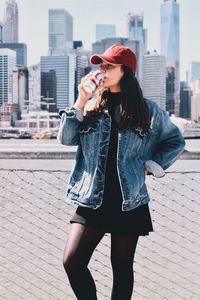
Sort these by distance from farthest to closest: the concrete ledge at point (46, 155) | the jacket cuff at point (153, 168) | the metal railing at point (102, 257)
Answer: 1. the metal railing at point (102, 257)
2. the concrete ledge at point (46, 155)
3. the jacket cuff at point (153, 168)

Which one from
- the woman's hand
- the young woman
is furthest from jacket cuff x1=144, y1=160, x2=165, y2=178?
the woman's hand

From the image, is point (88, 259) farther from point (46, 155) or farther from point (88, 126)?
point (46, 155)

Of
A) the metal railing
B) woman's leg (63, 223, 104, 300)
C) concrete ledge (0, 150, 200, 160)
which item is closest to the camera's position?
woman's leg (63, 223, 104, 300)

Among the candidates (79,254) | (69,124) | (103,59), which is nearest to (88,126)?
(69,124)

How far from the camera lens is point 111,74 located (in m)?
2.83

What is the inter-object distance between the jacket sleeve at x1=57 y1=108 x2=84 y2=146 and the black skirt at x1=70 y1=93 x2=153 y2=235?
18 cm

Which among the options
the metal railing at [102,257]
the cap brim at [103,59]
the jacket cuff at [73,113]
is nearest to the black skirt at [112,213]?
the jacket cuff at [73,113]

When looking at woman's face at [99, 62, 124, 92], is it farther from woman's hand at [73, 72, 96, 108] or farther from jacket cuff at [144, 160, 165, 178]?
jacket cuff at [144, 160, 165, 178]

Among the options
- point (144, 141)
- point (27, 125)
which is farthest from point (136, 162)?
point (27, 125)

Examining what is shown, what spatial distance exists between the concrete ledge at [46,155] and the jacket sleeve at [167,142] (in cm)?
55

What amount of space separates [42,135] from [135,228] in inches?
4171

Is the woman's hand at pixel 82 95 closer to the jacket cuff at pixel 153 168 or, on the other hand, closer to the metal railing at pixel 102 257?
the jacket cuff at pixel 153 168

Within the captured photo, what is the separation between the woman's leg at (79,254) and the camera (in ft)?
9.09

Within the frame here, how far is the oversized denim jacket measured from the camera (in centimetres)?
277
